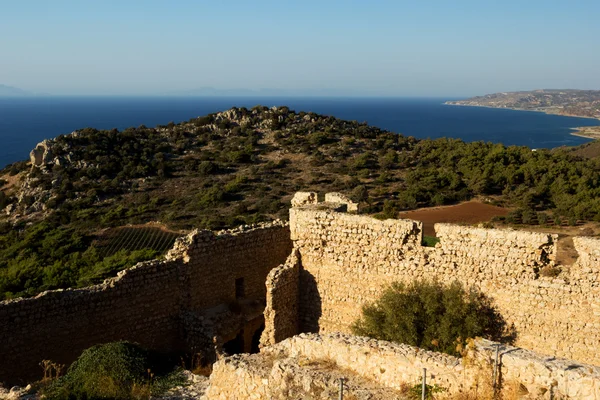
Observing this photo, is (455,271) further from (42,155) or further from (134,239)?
(42,155)

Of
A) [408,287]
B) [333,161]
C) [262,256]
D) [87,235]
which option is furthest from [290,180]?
[408,287]

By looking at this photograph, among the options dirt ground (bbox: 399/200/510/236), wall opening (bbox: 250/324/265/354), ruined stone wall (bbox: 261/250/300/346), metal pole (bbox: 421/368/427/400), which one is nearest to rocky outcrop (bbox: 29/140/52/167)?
dirt ground (bbox: 399/200/510/236)

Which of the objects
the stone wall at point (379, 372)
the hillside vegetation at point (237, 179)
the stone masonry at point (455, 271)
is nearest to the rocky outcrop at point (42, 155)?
the hillside vegetation at point (237, 179)

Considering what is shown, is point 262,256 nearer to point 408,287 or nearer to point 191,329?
point 191,329

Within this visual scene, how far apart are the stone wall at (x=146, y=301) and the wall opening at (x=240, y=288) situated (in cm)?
7

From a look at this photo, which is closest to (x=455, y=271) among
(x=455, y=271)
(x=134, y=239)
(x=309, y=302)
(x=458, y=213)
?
(x=455, y=271)

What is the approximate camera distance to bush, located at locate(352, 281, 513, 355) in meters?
9.19

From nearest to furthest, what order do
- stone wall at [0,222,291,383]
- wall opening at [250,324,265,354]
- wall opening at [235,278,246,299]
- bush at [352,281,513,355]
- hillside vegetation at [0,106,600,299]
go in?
stone wall at [0,222,291,383]
bush at [352,281,513,355]
wall opening at [235,278,246,299]
wall opening at [250,324,265,354]
hillside vegetation at [0,106,600,299]

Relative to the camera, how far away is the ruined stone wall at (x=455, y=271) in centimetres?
862

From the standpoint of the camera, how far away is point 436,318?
945 cm

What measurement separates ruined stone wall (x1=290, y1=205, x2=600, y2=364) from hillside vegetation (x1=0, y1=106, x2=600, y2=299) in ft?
35.4

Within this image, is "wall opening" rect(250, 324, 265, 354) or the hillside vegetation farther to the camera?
the hillside vegetation

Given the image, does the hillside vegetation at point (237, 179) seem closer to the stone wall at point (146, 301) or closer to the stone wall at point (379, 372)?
the stone wall at point (146, 301)

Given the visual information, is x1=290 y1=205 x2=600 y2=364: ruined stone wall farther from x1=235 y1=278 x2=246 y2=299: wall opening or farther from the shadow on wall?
x1=235 y1=278 x2=246 y2=299: wall opening
